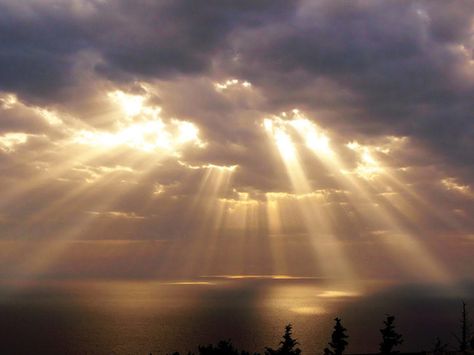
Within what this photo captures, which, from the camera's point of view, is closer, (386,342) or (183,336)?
(386,342)

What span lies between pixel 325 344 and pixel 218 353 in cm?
14650

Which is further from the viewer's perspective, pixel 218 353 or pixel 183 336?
pixel 183 336

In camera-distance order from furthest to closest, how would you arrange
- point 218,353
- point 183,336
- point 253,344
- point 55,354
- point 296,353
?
1. point 183,336
2. point 253,344
3. point 55,354
4. point 296,353
5. point 218,353

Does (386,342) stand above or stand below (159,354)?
above

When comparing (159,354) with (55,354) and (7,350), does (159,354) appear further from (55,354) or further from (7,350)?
(7,350)

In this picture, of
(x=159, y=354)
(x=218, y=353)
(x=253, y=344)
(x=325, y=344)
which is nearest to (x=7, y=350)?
(x=159, y=354)

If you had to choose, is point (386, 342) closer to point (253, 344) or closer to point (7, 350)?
point (253, 344)

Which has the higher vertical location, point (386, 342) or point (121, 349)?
point (386, 342)

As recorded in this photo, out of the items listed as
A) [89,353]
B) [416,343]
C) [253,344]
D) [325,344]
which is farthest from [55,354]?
[416,343]

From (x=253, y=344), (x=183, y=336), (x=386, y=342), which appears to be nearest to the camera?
(x=386, y=342)

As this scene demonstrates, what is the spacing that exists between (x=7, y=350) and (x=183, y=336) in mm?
64314

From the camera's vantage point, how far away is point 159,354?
168 meters

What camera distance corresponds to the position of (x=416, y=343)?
615 feet

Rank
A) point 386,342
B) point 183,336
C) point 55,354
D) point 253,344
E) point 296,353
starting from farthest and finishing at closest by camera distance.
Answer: point 183,336 → point 253,344 → point 55,354 → point 386,342 → point 296,353
